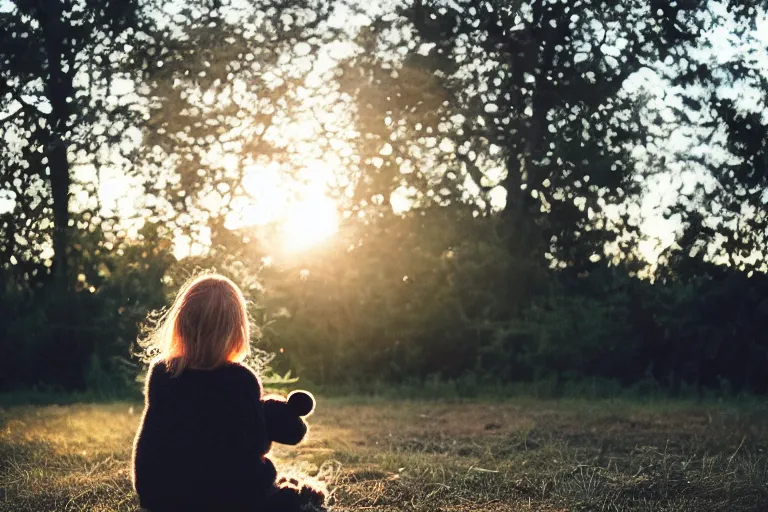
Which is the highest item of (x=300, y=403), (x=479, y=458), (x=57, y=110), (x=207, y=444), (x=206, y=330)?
(x=57, y=110)

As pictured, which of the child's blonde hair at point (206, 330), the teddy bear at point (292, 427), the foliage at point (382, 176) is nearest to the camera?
the child's blonde hair at point (206, 330)

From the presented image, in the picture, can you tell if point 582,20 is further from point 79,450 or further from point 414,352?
point 79,450

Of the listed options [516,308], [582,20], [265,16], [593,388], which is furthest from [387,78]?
[593,388]

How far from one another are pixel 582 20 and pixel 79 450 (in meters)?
12.6

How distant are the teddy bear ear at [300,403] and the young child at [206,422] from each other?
→ 164 mm

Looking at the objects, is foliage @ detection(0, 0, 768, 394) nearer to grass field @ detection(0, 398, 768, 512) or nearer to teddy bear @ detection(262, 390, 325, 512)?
grass field @ detection(0, 398, 768, 512)

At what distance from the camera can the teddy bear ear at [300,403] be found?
4008 mm

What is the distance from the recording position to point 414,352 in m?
16.4

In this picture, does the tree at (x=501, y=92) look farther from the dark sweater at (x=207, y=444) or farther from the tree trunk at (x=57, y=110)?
the dark sweater at (x=207, y=444)

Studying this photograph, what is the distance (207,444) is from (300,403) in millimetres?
460

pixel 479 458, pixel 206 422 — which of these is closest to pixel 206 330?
pixel 206 422

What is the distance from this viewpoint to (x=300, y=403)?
4012 mm

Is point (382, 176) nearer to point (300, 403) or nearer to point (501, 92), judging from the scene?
point (501, 92)

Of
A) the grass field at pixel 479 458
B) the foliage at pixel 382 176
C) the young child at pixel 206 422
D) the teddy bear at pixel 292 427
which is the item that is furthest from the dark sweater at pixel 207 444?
the foliage at pixel 382 176
